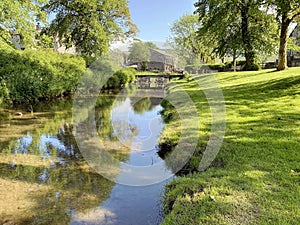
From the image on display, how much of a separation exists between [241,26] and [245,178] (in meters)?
20.1

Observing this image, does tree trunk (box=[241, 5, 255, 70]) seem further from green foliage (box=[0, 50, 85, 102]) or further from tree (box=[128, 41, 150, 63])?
tree (box=[128, 41, 150, 63])

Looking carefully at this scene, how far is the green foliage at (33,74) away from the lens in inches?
480

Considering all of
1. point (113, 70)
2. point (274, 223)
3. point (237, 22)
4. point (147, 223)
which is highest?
point (237, 22)

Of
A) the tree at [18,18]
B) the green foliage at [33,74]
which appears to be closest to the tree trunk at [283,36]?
the green foliage at [33,74]

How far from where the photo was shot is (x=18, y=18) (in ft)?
41.2

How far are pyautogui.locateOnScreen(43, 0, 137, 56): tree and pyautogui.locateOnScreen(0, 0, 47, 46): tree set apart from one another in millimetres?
8790

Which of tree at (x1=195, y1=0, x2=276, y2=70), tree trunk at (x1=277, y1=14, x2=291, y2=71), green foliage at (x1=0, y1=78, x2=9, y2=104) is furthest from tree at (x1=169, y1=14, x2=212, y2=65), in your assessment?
green foliage at (x1=0, y1=78, x2=9, y2=104)

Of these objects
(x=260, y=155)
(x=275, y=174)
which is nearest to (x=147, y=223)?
(x=275, y=174)

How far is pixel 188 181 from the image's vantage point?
3.81 meters

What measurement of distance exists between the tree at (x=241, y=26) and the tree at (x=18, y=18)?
11.5 m

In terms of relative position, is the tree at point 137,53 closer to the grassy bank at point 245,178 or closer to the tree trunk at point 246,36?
the tree trunk at point 246,36

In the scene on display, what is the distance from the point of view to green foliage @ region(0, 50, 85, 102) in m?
12.2

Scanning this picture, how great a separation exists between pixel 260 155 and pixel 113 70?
19838 mm

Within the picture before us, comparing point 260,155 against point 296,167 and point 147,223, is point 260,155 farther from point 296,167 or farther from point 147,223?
point 147,223
